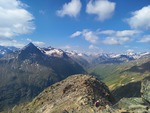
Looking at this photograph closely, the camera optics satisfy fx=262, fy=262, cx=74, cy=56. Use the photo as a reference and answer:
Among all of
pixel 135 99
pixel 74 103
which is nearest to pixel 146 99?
pixel 135 99

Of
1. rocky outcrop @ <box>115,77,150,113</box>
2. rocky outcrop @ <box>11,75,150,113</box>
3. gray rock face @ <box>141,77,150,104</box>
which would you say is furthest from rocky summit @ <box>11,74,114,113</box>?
rocky outcrop @ <box>115,77,150,113</box>

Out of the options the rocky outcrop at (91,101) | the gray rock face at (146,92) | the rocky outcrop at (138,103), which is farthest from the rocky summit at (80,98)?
the rocky outcrop at (138,103)

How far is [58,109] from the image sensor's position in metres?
85.4

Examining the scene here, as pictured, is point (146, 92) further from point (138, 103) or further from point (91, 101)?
point (91, 101)

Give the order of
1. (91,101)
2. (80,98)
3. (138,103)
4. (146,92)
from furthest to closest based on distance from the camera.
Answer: (80,98) → (91,101) → (146,92) → (138,103)

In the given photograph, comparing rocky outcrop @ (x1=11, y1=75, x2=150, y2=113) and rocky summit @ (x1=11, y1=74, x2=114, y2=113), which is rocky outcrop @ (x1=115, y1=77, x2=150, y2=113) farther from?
rocky summit @ (x1=11, y1=74, x2=114, y2=113)

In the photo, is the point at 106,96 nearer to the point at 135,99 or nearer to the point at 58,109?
the point at 58,109

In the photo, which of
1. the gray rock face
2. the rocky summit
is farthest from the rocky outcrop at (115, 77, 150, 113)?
the rocky summit

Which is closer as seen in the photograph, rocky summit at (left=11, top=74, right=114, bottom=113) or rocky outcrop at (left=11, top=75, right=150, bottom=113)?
rocky outcrop at (left=11, top=75, right=150, bottom=113)

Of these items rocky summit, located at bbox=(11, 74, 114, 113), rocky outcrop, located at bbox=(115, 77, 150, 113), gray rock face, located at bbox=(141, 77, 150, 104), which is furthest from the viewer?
rocky summit, located at bbox=(11, 74, 114, 113)

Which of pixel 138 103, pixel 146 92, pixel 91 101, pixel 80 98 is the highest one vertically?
pixel 146 92

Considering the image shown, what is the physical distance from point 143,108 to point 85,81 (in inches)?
2648

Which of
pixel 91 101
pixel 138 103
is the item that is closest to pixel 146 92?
pixel 138 103

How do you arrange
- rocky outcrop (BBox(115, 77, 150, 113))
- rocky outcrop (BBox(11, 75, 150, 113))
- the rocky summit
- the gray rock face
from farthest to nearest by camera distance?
the rocky summit < the gray rock face < rocky outcrop (BBox(11, 75, 150, 113)) < rocky outcrop (BBox(115, 77, 150, 113))
